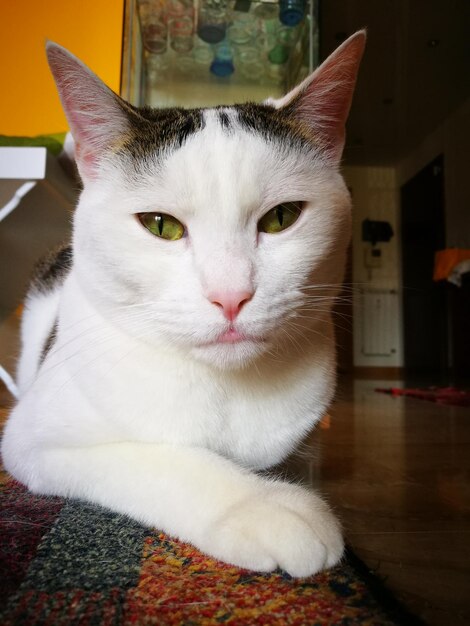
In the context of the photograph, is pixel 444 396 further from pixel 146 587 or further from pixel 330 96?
pixel 146 587

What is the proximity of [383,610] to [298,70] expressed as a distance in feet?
10.3

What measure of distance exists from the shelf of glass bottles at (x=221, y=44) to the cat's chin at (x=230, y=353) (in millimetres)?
2772

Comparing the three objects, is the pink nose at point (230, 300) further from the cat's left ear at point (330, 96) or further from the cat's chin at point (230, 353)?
the cat's left ear at point (330, 96)

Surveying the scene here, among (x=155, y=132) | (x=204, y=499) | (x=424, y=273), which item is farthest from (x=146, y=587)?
(x=424, y=273)

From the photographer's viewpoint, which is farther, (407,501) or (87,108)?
(407,501)

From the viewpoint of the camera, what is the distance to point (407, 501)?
3.52 feet

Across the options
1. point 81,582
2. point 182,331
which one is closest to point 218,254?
point 182,331

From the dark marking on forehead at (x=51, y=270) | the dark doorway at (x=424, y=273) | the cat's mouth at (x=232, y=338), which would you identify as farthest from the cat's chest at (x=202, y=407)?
the dark doorway at (x=424, y=273)

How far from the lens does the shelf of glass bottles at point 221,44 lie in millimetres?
3188

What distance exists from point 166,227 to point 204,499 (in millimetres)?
Result: 449

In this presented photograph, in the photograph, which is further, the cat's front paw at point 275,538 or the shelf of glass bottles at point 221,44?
the shelf of glass bottles at point 221,44

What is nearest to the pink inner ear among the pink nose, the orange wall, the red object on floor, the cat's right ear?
the cat's right ear

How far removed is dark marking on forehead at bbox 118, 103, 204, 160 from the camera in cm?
92

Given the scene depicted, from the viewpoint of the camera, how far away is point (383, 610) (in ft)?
1.85
